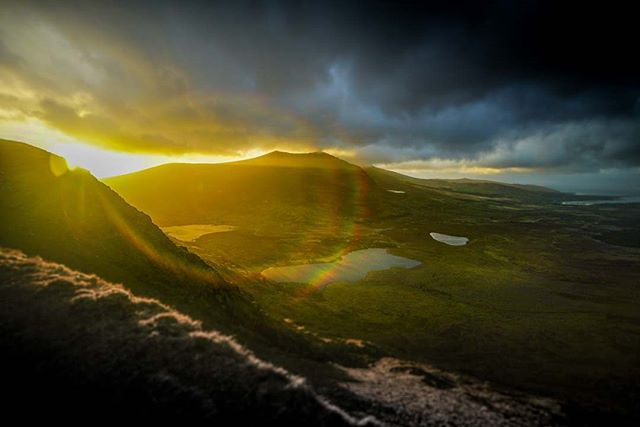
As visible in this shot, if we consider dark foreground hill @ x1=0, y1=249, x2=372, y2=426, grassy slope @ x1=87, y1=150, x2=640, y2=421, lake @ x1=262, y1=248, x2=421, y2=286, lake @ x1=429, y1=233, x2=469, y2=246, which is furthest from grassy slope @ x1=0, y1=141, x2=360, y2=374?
lake @ x1=429, y1=233, x2=469, y2=246

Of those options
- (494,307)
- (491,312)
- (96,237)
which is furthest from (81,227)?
(494,307)

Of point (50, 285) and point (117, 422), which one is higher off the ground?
point (50, 285)

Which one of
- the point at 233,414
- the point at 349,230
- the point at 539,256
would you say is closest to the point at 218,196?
the point at 349,230

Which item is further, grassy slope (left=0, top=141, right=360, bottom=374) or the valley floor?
grassy slope (left=0, top=141, right=360, bottom=374)

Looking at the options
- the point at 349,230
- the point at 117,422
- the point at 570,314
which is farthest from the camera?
the point at 349,230

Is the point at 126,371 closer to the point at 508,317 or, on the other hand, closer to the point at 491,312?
the point at 508,317

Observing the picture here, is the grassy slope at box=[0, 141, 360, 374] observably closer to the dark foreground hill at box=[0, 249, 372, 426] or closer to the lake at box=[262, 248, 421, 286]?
the dark foreground hill at box=[0, 249, 372, 426]

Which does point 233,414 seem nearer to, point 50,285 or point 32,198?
point 50,285
